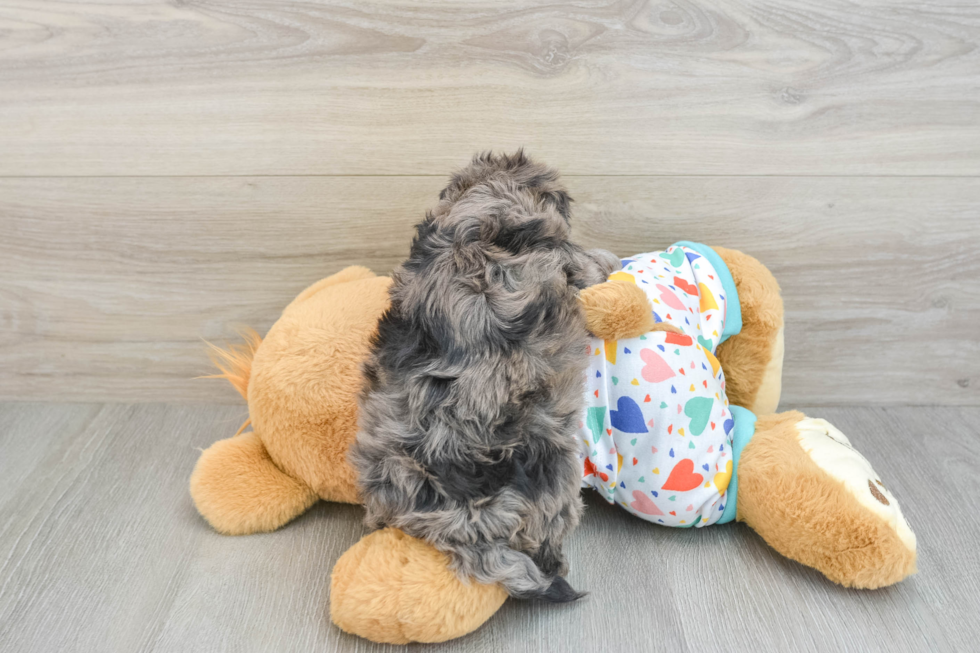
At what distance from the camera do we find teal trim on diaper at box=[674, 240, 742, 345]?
877 millimetres

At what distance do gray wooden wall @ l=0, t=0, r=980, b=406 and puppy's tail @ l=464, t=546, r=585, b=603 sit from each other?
0.48 meters

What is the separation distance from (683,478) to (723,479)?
5 centimetres

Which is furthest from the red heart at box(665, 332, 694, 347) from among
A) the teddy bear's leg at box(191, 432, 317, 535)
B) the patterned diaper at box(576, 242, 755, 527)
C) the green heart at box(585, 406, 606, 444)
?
the teddy bear's leg at box(191, 432, 317, 535)

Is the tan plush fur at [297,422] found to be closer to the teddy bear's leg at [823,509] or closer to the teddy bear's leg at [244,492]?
the teddy bear's leg at [244,492]

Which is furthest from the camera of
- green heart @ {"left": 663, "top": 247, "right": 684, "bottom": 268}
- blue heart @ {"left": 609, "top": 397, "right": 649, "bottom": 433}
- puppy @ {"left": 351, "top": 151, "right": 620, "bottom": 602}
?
green heart @ {"left": 663, "top": 247, "right": 684, "bottom": 268}

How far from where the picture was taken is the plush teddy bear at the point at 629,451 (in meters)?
0.67

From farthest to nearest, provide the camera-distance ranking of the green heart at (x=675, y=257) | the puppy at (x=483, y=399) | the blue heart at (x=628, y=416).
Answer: the green heart at (x=675, y=257) → the blue heart at (x=628, y=416) → the puppy at (x=483, y=399)

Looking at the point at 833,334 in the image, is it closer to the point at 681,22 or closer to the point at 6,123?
the point at 681,22

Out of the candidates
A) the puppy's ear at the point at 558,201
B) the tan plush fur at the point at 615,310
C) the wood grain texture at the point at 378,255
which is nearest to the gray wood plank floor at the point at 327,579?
the wood grain texture at the point at 378,255

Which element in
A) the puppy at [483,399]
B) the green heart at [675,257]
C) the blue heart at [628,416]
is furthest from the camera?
the green heart at [675,257]

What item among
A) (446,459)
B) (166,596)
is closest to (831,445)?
(446,459)

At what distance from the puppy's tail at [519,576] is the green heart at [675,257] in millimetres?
401

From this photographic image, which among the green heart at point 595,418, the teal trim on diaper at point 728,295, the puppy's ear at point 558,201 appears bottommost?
the green heart at point 595,418

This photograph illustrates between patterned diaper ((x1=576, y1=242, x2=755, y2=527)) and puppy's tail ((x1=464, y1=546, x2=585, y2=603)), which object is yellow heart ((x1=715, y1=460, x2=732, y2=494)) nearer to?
patterned diaper ((x1=576, y1=242, x2=755, y2=527))
